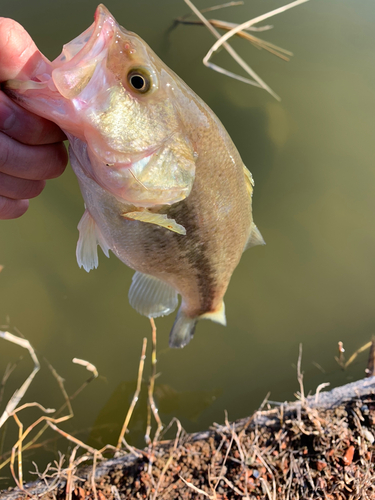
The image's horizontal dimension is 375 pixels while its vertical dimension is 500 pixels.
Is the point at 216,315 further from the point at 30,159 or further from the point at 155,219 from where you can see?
the point at 30,159

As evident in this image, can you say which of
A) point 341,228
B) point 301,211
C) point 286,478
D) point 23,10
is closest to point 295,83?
point 301,211

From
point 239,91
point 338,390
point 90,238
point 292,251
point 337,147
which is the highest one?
point 239,91

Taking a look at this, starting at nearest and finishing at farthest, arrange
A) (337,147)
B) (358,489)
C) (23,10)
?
(358,489)
(23,10)
(337,147)

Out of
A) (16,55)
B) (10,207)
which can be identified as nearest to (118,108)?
(16,55)

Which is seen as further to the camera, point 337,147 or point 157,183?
point 337,147

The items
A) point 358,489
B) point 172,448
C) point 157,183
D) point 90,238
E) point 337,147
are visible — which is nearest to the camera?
point 157,183

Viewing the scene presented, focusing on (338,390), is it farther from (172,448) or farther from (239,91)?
(239,91)

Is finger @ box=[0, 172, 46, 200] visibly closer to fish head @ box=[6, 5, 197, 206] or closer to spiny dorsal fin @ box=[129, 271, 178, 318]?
fish head @ box=[6, 5, 197, 206]
